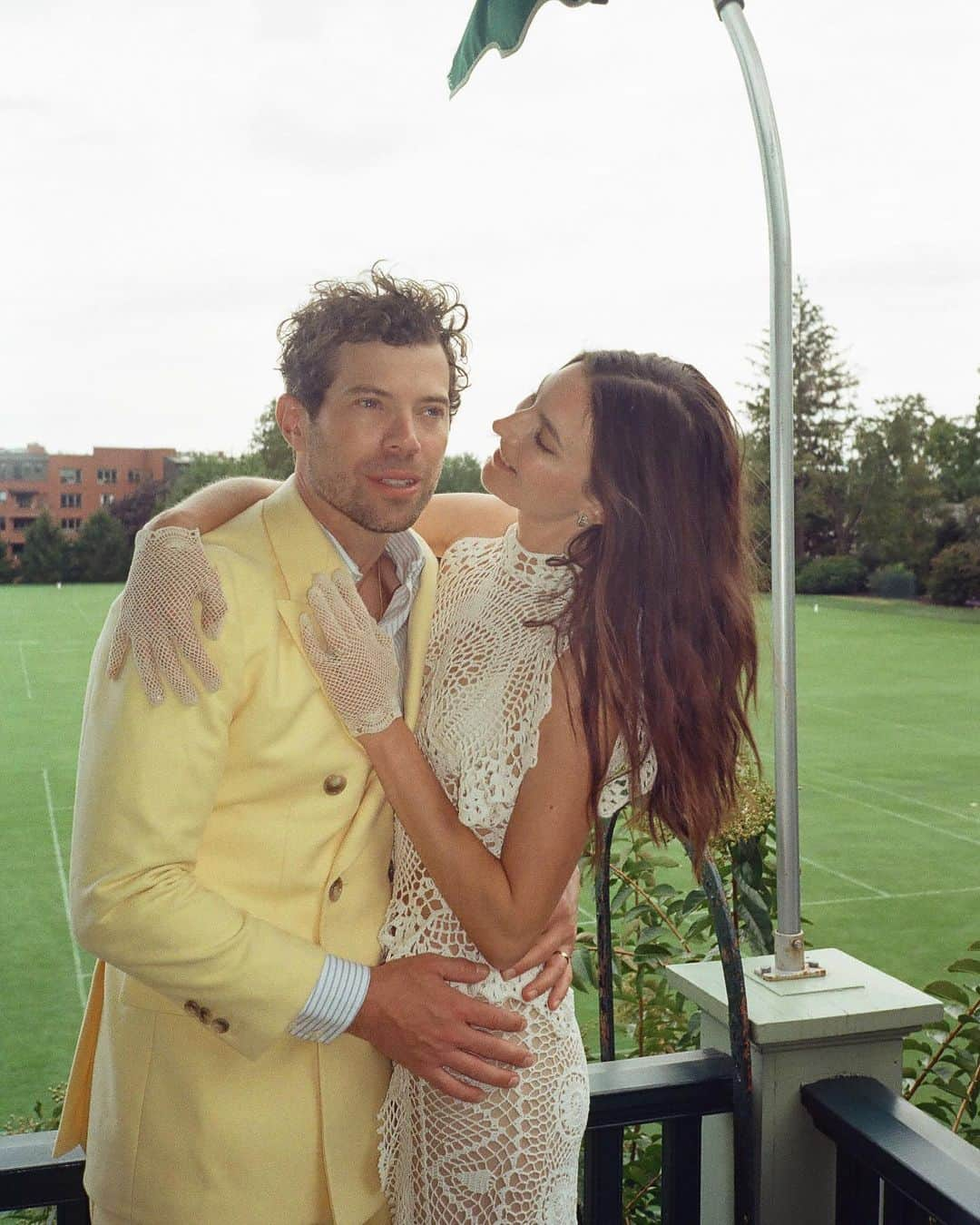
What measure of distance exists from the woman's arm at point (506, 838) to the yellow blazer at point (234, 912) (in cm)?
5

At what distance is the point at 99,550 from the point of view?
50.4 ft

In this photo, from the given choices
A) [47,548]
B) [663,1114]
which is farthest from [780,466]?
[47,548]

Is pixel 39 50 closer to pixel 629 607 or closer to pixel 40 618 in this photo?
pixel 40 618

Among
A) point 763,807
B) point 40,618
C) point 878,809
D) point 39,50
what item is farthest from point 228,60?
point 763,807

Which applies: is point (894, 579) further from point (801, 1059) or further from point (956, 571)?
point (801, 1059)

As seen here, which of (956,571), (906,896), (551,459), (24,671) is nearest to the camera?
(551,459)

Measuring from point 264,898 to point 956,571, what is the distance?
19.4 meters

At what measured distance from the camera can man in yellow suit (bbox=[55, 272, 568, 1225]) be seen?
3.70 feet

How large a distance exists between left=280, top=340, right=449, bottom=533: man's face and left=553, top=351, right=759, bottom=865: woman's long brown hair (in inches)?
7.8

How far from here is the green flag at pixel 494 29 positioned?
198cm

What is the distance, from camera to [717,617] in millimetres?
1430

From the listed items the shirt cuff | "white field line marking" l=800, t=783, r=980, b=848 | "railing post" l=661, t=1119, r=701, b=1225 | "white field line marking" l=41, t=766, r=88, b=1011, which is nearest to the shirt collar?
the shirt cuff

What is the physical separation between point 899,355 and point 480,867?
117 feet

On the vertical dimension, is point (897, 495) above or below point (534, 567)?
above
